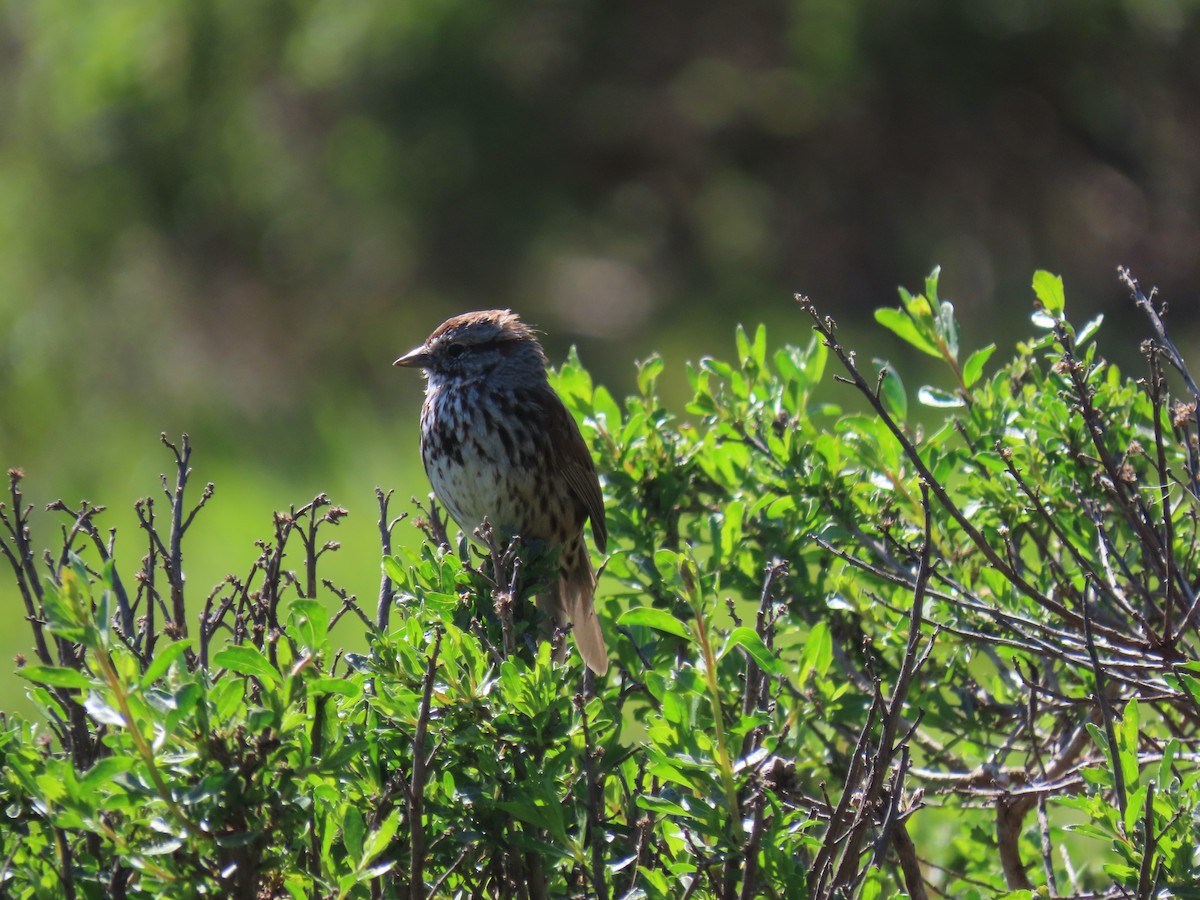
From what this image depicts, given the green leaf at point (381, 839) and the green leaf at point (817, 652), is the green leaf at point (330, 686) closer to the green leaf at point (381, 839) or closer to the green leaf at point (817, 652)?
the green leaf at point (381, 839)

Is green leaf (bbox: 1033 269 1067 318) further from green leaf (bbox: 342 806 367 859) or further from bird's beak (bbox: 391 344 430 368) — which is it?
bird's beak (bbox: 391 344 430 368)

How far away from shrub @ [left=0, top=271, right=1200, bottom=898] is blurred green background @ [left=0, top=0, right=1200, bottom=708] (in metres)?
6.73

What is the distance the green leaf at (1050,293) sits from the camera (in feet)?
9.23

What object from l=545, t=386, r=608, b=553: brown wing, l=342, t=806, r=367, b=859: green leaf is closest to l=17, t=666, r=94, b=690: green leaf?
l=342, t=806, r=367, b=859: green leaf

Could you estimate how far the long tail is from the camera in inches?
141

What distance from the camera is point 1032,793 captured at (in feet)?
8.60

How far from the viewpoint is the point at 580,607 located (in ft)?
14.0

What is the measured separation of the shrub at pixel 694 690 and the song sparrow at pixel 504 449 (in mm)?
892

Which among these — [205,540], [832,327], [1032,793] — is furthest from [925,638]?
[205,540]

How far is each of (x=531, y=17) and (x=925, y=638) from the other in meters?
8.80

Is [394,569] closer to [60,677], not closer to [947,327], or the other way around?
[60,677]

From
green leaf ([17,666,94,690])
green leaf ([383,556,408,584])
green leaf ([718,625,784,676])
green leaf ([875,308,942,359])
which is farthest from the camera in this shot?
green leaf ([875,308,942,359])

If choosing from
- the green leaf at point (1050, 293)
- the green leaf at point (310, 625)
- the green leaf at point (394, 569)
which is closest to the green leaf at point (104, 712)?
the green leaf at point (310, 625)

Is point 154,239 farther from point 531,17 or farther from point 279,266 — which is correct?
point 531,17
